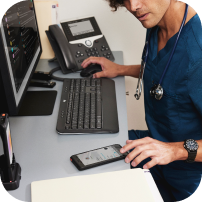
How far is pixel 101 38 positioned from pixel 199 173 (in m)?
0.79

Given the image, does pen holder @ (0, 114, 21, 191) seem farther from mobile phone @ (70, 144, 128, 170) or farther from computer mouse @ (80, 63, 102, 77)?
computer mouse @ (80, 63, 102, 77)

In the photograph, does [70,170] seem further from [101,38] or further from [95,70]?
[101,38]

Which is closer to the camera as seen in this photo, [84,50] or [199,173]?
[199,173]

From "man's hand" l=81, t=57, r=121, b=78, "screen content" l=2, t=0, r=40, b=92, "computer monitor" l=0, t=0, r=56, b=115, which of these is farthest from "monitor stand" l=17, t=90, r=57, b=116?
"man's hand" l=81, t=57, r=121, b=78

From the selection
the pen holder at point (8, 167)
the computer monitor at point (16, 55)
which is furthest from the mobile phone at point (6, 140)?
the computer monitor at point (16, 55)

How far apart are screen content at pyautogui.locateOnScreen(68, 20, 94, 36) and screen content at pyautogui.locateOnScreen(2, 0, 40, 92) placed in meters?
0.27

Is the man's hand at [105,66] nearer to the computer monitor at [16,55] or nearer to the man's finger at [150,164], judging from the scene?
the computer monitor at [16,55]

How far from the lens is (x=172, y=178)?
91 centimetres

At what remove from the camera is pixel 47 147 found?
68 centimetres

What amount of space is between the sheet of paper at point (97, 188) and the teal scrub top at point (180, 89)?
316 mm

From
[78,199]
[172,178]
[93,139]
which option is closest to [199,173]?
A: [172,178]

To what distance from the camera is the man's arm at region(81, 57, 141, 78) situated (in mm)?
1087

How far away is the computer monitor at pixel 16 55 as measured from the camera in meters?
0.62

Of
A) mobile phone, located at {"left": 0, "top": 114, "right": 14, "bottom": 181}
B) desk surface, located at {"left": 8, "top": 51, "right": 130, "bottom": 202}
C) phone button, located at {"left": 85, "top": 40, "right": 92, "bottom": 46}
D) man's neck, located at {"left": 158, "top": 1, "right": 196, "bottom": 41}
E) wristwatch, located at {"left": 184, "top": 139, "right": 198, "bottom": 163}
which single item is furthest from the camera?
phone button, located at {"left": 85, "top": 40, "right": 92, "bottom": 46}
